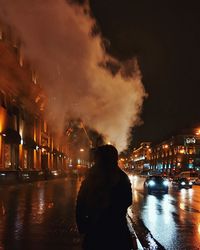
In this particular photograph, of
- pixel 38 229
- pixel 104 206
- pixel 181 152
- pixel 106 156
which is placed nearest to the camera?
pixel 104 206

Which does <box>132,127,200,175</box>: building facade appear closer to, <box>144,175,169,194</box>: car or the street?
<box>144,175,169,194</box>: car

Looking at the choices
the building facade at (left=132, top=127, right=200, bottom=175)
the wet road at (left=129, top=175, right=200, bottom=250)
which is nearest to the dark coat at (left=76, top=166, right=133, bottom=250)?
the wet road at (left=129, top=175, right=200, bottom=250)

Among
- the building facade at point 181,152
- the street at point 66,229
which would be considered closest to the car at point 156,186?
the street at point 66,229

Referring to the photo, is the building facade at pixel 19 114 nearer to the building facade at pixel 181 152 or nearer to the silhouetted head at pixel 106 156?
the silhouetted head at pixel 106 156

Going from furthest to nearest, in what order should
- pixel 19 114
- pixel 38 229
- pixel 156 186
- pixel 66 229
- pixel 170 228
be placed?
1. pixel 19 114
2. pixel 156 186
3. pixel 170 228
4. pixel 66 229
5. pixel 38 229

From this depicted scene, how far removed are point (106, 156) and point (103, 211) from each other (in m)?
0.55

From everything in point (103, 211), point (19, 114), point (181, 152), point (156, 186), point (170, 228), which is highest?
point (19, 114)

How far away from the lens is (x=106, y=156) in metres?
4.66

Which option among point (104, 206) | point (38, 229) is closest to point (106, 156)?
point (104, 206)

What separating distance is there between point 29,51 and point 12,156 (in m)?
23.8

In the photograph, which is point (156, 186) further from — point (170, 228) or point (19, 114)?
point (19, 114)

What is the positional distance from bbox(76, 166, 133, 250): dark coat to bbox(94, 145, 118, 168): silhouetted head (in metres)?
0.06

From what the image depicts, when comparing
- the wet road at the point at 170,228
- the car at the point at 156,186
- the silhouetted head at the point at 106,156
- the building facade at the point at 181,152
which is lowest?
the wet road at the point at 170,228

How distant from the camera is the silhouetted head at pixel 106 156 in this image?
4.66 meters
